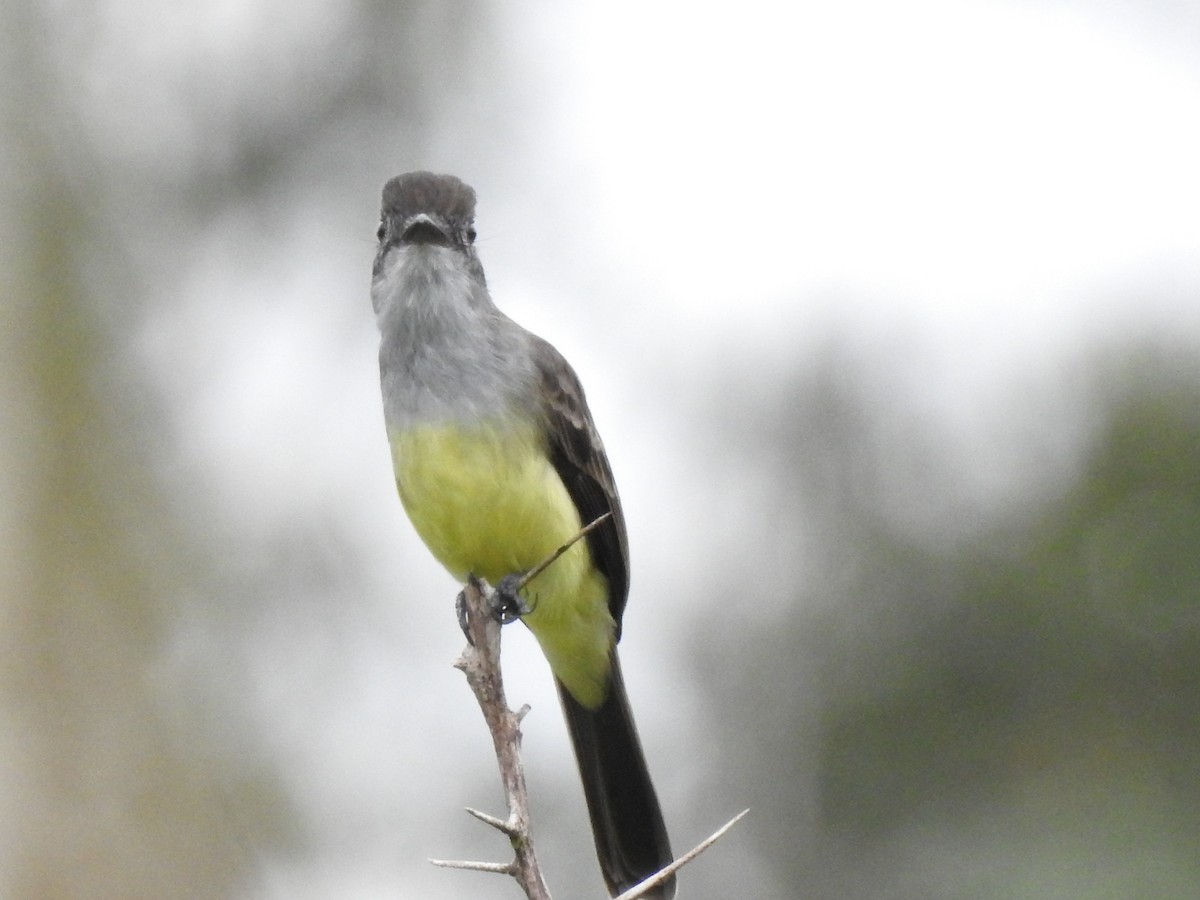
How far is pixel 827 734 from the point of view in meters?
7.82

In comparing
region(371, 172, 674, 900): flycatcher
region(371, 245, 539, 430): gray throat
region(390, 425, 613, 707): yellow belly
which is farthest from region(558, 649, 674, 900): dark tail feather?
region(371, 245, 539, 430): gray throat

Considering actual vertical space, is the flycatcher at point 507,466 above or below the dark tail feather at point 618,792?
above

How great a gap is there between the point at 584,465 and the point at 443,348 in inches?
22.2

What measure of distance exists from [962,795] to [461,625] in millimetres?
3101

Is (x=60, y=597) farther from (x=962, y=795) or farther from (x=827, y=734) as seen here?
(x=962, y=795)

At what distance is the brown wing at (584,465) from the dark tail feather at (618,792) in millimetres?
434

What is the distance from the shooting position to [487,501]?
4531mm

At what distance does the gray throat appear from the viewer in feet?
15.5

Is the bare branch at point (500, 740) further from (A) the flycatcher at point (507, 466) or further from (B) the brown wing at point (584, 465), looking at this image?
(B) the brown wing at point (584, 465)

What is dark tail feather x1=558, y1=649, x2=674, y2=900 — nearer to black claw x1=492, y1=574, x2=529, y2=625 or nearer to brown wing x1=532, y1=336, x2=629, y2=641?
brown wing x1=532, y1=336, x2=629, y2=641

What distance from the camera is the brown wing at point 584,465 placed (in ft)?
16.1

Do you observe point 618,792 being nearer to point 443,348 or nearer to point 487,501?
point 487,501

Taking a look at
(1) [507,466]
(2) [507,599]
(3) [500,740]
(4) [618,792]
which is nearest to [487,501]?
(1) [507,466]

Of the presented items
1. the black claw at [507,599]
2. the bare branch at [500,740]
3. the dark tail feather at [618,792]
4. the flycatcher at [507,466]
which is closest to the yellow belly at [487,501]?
the flycatcher at [507,466]
